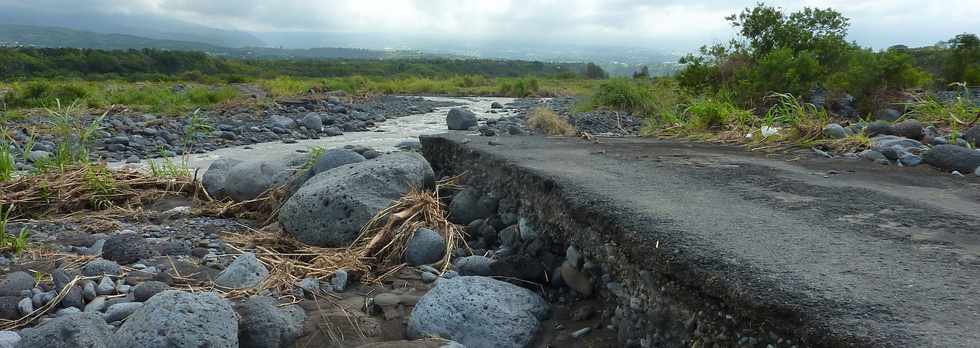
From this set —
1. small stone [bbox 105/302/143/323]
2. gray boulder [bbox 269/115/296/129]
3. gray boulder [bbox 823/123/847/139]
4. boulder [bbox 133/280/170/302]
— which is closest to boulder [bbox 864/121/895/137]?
gray boulder [bbox 823/123/847/139]

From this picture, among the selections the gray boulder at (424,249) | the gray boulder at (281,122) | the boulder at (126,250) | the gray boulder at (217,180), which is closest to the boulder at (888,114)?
the gray boulder at (424,249)

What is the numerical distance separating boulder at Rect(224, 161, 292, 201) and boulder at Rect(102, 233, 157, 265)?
1.27 m

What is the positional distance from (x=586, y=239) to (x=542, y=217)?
547 mm

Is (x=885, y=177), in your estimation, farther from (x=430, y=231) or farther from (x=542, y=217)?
(x=430, y=231)

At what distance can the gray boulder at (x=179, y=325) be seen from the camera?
2.30m

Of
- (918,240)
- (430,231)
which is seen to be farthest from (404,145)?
(918,240)

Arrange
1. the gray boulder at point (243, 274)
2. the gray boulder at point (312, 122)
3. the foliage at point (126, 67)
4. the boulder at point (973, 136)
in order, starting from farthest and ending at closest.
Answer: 1. the foliage at point (126, 67)
2. the gray boulder at point (312, 122)
3. the boulder at point (973, 136)
4. the gray boulder at point (243, 274)

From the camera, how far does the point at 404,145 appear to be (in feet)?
27.2

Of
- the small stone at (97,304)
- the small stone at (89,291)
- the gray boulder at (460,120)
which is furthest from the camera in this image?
the gray boulder at (460,120)

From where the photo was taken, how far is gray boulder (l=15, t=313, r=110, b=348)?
2256 mm

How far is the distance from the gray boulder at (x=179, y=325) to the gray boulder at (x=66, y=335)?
63mm

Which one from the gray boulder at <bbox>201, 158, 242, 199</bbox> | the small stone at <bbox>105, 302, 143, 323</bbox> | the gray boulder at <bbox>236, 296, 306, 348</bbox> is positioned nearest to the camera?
the gray boulder at <bbox>236, 296, 306, 348</bbox>

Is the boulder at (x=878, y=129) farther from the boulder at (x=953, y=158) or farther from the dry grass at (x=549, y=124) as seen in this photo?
the dry grass at (x=549, y=124)

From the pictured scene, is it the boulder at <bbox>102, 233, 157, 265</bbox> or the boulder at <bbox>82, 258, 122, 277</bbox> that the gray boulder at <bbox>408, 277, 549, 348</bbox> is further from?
the boulder at <bbox>102, 233, 157, 265</bbox>
